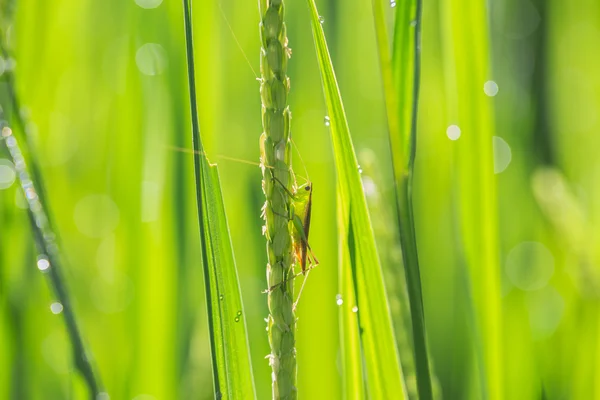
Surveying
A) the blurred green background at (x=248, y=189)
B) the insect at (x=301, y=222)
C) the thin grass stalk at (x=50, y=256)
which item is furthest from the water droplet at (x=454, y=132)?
the thin grass stalk at (x=50, y=256)

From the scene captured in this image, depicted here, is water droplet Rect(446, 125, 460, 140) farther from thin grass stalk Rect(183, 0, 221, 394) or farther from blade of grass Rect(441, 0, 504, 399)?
thin grass stalk Rect(183, 0, 221, 394)

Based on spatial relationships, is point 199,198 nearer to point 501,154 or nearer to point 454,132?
point 454,132

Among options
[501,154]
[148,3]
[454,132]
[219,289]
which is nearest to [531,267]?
[501,154]

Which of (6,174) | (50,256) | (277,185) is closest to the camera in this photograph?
(277,185)

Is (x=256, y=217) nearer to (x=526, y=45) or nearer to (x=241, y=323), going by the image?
(x=241, y=323)

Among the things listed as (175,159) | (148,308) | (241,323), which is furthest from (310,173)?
(241,323)

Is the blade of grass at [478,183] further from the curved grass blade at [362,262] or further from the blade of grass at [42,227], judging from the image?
the blade of grass at [42,227]

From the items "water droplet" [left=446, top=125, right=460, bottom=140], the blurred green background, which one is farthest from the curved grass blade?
"water droplet" [left=446, top=125, right=460, bottom=140]
